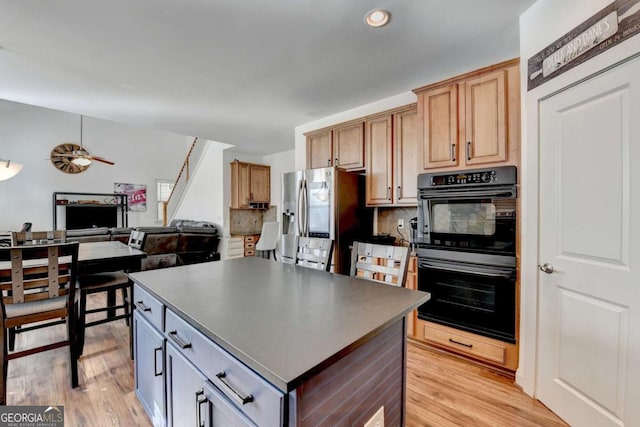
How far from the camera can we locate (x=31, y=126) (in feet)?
21.8

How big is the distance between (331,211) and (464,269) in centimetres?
144

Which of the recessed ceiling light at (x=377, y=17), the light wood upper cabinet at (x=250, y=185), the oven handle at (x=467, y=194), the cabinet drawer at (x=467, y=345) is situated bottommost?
the cabinet drawer at (x=467, y=345)

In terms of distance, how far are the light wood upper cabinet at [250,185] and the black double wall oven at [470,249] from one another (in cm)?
436

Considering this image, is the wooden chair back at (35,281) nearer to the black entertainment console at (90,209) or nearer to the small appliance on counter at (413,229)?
the small appliance on counter at (413,229)

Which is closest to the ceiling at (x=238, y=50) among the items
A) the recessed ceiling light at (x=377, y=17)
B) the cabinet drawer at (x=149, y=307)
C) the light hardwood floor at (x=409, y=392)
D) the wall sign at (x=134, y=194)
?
the recessed ceiling light at (x=377, y=17)

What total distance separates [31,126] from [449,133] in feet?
29.8

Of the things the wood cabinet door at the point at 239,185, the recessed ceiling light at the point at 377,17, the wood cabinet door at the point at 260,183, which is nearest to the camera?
the recessed ceiling light at the point at 377,17

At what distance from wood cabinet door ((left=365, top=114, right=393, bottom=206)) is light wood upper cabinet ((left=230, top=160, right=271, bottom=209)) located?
11.7 ft

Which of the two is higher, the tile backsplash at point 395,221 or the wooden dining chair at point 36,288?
the tile backsplash at point 395,221

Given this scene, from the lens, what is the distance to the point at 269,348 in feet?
2.55

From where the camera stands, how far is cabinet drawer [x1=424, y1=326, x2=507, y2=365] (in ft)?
6.86

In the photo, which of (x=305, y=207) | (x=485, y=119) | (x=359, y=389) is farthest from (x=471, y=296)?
(x=305, y=207)

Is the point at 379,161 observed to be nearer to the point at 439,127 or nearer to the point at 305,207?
the point at 439,127

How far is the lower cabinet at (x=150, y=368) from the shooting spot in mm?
1354
